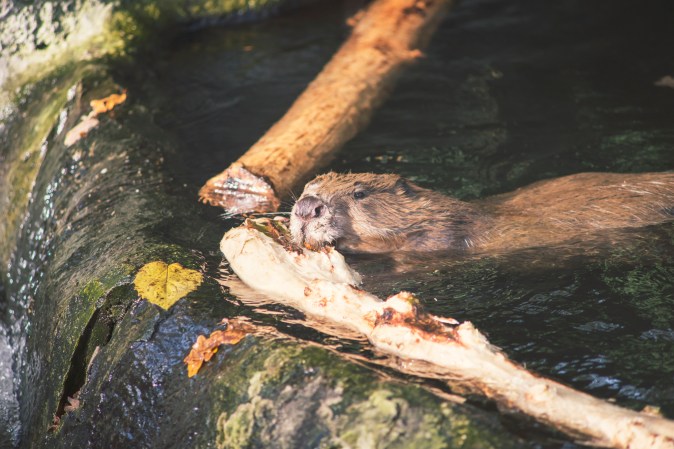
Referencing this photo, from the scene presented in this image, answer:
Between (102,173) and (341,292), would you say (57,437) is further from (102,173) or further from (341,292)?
(102,173)

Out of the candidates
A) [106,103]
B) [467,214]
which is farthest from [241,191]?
[106,103]

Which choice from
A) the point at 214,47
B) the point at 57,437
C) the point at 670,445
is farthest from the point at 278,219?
the point at 214,47

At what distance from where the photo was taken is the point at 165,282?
361cm

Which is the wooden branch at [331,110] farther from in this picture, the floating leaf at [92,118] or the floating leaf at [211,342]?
the floating leaf at [211,342]

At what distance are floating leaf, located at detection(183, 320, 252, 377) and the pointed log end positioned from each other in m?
1.88

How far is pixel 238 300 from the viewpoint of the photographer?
11.5ft

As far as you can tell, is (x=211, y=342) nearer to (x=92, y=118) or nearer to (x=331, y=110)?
(x=331, y=110)

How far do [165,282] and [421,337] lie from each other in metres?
1.25

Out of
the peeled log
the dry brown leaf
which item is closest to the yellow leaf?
the peeled log

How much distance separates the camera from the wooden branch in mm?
5105

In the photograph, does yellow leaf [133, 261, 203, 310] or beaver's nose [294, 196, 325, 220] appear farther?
beaver's nose [294, 196, 325, 220]

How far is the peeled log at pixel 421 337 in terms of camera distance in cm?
Answer: 248

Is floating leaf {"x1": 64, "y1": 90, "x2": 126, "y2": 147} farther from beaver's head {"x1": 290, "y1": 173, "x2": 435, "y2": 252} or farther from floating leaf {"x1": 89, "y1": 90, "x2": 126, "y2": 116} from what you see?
beaver's head {"x1": 290, "y1": 173, "x2": 435, "y2": 252}

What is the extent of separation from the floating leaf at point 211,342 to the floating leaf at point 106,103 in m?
3.39
